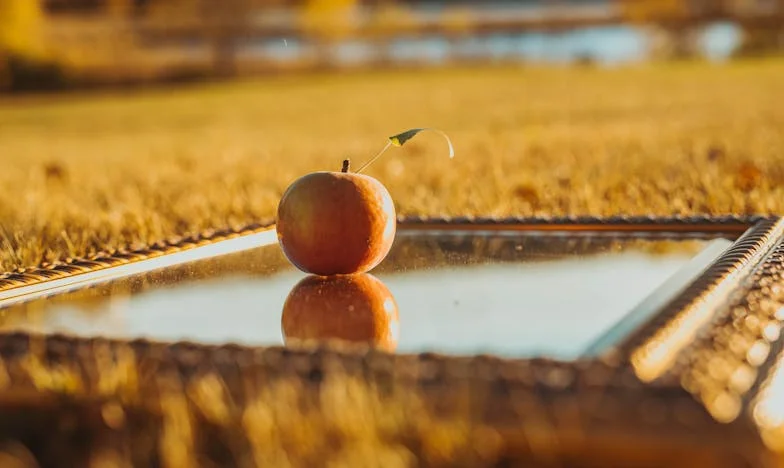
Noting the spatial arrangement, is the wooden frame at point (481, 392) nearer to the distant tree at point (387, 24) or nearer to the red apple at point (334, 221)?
the red apple at point (334, 221)

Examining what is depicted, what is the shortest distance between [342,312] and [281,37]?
20217 millimetres

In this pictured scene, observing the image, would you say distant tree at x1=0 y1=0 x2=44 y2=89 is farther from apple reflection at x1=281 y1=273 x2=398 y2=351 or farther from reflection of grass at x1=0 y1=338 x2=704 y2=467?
reflection of grass at x1=0 y1=338 x2=704 y2=467

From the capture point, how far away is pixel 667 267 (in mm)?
1722

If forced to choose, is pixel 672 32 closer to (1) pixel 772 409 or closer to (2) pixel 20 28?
(2) pixel 20 28

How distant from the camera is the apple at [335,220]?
5.45ft

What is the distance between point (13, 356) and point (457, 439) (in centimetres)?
52

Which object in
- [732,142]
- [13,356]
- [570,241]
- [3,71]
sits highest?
[13,356]

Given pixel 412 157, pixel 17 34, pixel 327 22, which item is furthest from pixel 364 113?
pixel 327 22

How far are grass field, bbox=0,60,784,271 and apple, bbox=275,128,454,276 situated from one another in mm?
786

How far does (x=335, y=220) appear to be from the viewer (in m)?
1.66

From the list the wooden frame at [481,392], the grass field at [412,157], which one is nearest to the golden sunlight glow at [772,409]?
the wooden frame at [481,392]

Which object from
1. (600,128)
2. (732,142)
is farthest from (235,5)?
(732,142)

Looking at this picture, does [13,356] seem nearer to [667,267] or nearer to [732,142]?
[667,267]

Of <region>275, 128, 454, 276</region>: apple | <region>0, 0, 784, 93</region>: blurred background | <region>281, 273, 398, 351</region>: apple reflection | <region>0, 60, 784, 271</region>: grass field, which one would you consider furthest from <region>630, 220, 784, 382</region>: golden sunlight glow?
<region>0, 0, 784, 93</region>: blurred background
